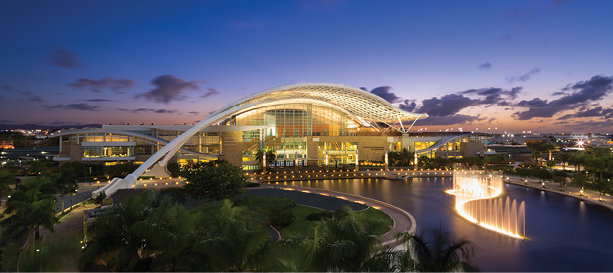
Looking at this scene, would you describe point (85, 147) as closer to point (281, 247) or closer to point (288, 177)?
point (288, 177)

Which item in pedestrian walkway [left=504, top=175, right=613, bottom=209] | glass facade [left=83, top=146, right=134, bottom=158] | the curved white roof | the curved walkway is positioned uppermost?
the curved white roof

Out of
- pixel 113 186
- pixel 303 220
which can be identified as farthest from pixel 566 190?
pixel 113 186

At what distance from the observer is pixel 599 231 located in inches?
771

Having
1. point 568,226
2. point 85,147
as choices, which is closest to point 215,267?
point 568,226

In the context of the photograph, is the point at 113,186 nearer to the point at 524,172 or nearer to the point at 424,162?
the point at 424,162

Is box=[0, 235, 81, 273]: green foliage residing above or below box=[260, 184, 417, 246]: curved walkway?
above

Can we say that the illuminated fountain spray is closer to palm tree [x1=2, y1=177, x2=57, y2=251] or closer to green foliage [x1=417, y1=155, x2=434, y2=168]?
green foliage [x1=417, y1=155, x2=434, y2=168]

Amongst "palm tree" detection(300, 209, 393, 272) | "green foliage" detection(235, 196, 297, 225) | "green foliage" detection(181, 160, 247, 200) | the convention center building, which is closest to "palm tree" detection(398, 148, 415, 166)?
the convention center building

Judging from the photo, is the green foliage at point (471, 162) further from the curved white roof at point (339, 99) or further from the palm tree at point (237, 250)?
the palm tree at point (237, 250)

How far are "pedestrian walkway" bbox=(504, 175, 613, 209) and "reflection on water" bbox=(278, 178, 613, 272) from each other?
104 cm

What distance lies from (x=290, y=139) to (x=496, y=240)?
51281 millimetres

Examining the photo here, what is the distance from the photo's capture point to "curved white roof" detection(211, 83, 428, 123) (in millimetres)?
51062

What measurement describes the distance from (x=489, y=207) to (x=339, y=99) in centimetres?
3875

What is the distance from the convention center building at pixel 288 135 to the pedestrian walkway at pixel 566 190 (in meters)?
22.1
